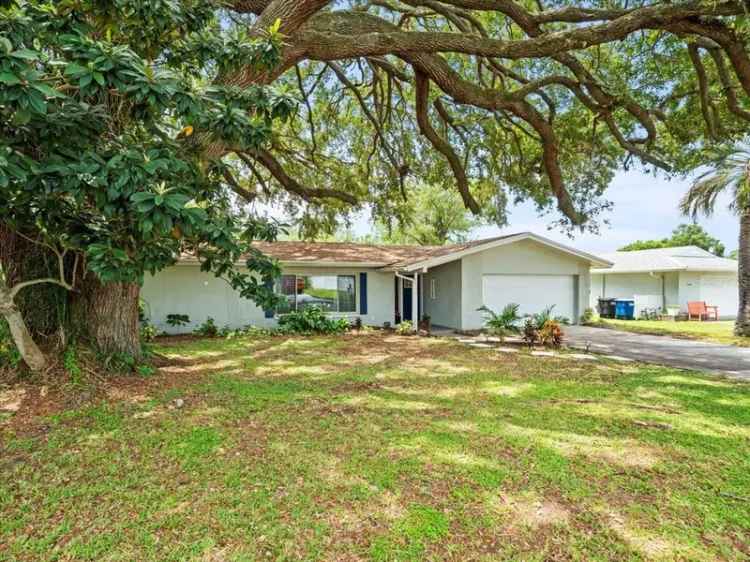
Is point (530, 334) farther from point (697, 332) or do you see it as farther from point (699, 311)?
point (699, 311)

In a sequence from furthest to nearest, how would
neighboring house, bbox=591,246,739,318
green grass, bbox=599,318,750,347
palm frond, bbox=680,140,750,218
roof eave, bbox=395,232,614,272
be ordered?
neighboring house, bbox=591,246,739,318, palm frond, bbox=680,140,750,218, roof eave, bbox=395,232,614,272, green grass, bbox=599,318,750,347

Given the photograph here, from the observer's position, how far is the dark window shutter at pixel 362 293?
1537cm

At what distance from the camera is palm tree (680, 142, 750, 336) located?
13273mm

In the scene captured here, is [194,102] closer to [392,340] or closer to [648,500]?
[648,500]

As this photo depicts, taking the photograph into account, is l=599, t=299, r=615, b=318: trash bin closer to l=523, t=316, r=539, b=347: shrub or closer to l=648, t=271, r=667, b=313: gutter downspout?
l=648, t=271, r=667, b=313: gutter downspout

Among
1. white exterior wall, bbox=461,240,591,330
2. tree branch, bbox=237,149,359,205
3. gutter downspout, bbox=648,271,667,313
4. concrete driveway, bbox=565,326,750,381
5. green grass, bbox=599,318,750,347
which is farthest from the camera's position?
gutter downspout, bbox=648,271,667,313

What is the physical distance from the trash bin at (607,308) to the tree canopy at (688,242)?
28.2 metres

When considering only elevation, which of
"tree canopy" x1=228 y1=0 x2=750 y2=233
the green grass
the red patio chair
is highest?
"tree canopy" x1=228 y1=0 x2=750 y2=233

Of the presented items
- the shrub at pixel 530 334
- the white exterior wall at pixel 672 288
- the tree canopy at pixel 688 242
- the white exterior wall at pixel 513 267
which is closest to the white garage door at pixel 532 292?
the white exterior wall at pixel 513 267

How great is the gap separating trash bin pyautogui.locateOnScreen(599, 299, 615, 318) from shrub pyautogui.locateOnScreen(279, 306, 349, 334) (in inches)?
535

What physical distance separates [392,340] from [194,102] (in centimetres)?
928

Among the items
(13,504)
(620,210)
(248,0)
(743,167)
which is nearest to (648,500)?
(13,504)

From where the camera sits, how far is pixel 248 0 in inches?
292

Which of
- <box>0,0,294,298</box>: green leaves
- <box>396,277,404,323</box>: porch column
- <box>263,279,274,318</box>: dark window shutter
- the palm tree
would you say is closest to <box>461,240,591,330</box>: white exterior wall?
<box>396,277,404,323</box>: porch column
